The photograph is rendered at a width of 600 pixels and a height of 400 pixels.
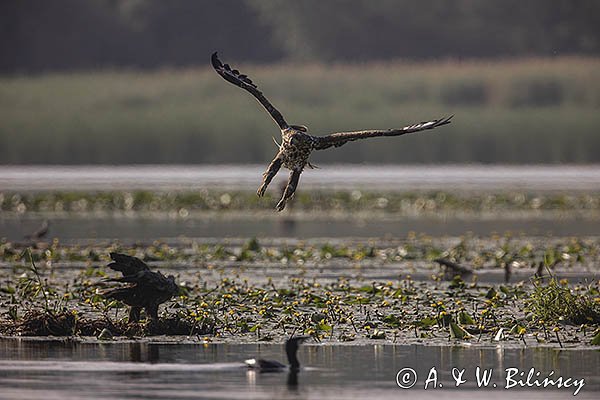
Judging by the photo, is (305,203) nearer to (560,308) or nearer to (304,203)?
(304,203)

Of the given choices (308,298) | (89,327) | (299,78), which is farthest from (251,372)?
(299,78)

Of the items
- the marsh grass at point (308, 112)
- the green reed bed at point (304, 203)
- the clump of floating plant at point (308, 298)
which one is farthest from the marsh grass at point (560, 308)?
the marsh grass at point (308, 112)

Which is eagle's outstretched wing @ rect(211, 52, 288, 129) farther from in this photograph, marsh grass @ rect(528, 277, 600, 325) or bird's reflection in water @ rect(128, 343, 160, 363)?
marsh grass @ rect(528, 277, 600, 325)

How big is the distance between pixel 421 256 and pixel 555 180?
3924 centimetres

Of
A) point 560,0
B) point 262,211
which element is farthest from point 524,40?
point 262,211

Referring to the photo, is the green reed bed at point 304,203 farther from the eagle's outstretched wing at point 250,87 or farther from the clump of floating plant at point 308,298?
the eagle's outstretched wing at point 250,87

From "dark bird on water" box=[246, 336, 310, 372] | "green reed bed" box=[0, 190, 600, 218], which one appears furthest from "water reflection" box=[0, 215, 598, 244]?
"dark bird on water" box=[246, 336, 310, 372]

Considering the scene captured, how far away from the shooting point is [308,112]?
257 feet

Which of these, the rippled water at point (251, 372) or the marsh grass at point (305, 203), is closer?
the rippled water at point (251, 372)

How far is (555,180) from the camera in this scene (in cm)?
6619

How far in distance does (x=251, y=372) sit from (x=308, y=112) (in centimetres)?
6320

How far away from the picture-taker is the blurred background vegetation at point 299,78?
69.1 metres

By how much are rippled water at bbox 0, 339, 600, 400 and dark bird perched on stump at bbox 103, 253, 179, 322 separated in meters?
0.63

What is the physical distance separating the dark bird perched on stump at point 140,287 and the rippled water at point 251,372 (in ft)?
2.08
